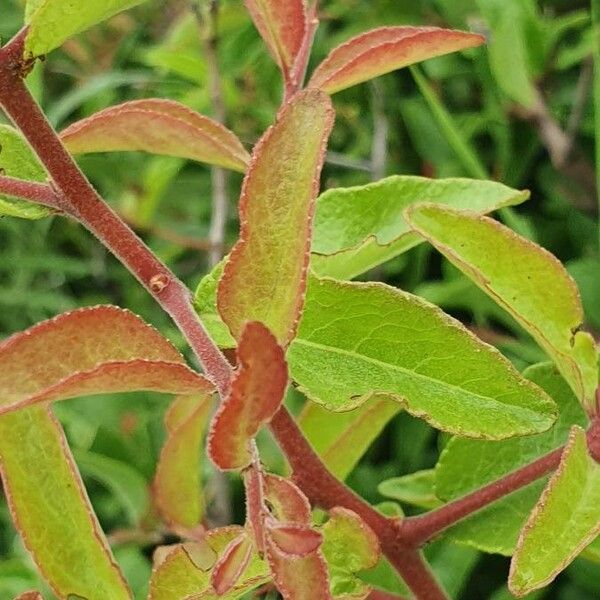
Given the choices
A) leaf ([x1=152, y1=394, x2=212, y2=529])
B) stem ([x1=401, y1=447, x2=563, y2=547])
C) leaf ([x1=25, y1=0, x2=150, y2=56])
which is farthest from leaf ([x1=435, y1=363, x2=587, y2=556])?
leaf ([x1=25, y1=0, x2=150, y2=56])

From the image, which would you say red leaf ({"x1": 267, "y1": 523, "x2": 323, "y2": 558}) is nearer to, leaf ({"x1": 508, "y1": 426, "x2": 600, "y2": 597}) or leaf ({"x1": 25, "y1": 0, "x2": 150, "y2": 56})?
leaf ({"x1": 508, "y1": 426, "x2": 600, "y2": 597})

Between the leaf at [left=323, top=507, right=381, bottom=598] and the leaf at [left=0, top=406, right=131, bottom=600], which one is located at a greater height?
the leaf at [left=0, top=406, right=131, bottom=600]

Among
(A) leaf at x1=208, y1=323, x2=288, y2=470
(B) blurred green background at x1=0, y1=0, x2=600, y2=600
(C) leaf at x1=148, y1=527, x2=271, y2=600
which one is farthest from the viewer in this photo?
(B) blurred green background at x1=0, y1=0, x2=600, y2=600

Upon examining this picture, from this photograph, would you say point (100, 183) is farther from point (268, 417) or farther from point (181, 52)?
point (268, 417)

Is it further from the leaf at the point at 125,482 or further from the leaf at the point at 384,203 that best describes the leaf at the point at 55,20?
the leaf at the point at 125,482

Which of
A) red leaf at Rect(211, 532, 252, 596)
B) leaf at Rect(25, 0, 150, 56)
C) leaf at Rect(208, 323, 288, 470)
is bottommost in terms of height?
red leaf at Rect(211, 532, 252, 596)

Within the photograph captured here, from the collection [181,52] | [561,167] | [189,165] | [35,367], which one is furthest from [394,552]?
[189,165]
